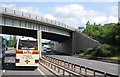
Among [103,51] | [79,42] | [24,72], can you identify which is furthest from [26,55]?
[79,42]

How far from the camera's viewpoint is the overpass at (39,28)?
188ft

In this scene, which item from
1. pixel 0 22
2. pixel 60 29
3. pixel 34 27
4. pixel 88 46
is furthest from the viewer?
pixel 88 46

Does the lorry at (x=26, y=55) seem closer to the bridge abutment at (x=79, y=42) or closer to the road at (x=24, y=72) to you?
the road at (x=24, y=72)

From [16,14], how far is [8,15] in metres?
2.77

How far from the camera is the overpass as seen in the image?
2256 inches

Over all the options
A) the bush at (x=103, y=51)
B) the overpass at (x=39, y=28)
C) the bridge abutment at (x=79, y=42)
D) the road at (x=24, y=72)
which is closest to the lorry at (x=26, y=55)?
the road at (x=24, y=72)

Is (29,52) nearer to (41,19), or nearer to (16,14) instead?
(16,14)

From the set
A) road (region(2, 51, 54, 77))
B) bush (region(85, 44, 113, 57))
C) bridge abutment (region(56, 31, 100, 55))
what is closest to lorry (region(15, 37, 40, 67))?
road (region(2, 51, 54, 77))

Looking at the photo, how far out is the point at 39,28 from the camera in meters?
72.0

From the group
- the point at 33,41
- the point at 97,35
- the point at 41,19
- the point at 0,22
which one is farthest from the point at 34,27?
the point at 97,35

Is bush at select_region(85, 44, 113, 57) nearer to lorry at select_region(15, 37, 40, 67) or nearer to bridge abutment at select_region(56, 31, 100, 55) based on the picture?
bridge abutment at select_region(56, 31, 100, 55)

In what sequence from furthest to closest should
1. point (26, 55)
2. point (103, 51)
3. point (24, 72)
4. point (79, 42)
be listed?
point (79, 42)
point (103, 51)
point (26, 55)
point (24, 72)

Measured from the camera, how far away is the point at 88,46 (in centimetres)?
9038

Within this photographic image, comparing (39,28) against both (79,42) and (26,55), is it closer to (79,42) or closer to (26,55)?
(79,42)
